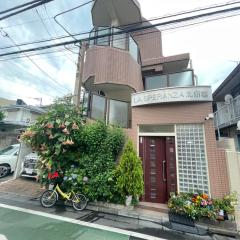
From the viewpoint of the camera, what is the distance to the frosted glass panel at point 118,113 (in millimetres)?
8297

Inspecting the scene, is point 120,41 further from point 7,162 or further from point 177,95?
point 7,162

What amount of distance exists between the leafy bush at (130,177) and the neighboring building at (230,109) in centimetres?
520

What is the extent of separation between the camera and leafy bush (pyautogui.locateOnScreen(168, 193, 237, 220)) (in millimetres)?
5258

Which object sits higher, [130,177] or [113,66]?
[113,66]

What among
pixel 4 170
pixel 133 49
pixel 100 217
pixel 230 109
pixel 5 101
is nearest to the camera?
pixel 100 217

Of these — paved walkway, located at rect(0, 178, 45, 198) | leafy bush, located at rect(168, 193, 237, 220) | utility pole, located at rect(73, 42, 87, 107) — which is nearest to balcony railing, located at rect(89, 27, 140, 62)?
utility pole, located at rect(73, 42, 87, 107)

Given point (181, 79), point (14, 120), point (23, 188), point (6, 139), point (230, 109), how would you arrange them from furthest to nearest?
point (14, 120) < point (6, 139) < point (230, 109) < point (181, 79) < point (23, 188)

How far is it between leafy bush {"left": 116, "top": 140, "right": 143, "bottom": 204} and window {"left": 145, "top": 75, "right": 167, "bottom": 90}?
14.5ft

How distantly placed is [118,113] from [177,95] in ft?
9.71

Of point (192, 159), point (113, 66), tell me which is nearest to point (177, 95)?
point (192, 159)

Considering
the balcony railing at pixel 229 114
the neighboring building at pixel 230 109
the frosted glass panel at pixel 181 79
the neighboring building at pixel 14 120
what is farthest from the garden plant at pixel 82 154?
the neighboring building at pixel 14 120

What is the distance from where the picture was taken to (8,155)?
10672mm

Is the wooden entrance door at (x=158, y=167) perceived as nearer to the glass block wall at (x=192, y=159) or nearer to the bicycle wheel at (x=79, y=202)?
the glass block wall at (x=192, y=159)

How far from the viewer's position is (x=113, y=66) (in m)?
8.74
